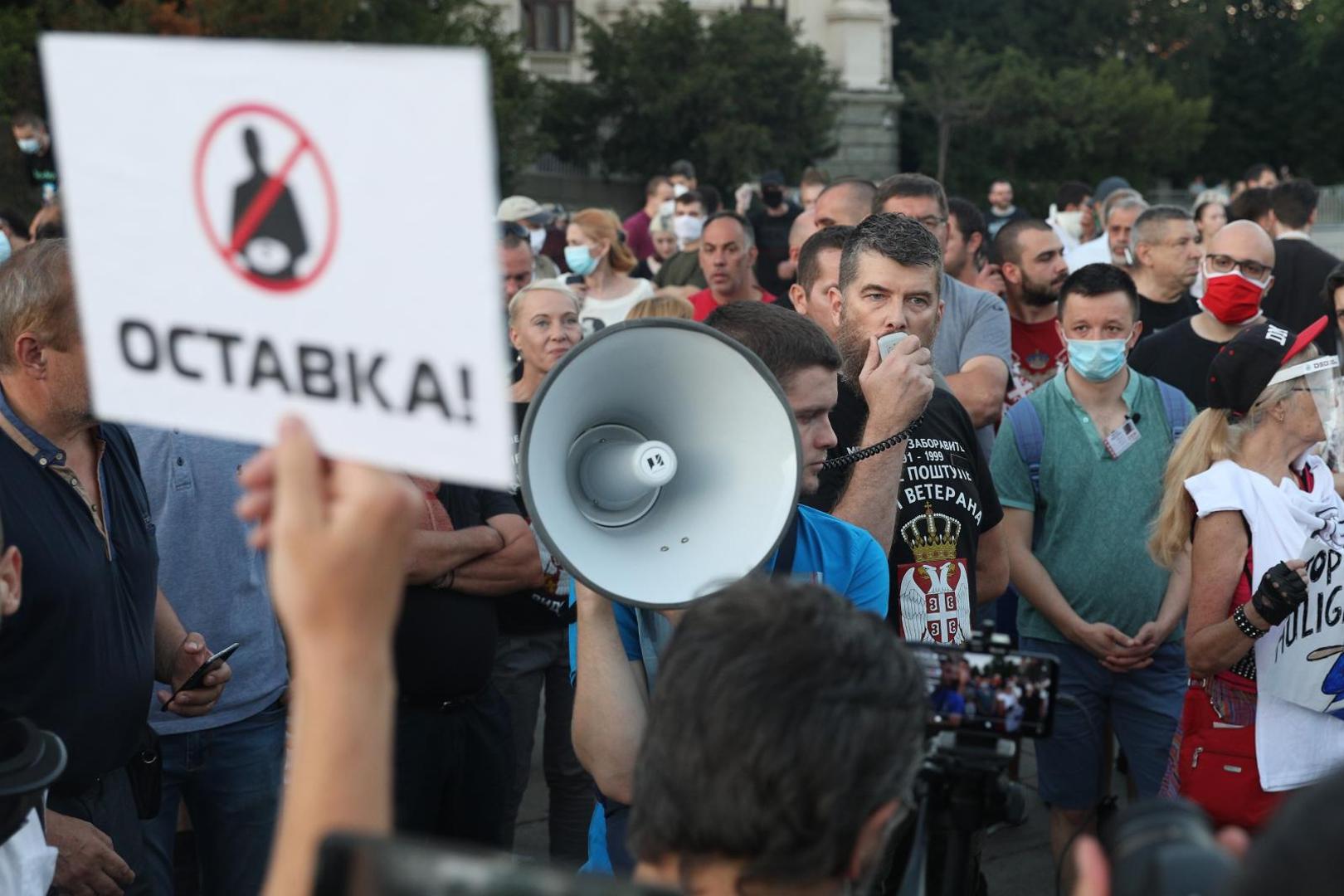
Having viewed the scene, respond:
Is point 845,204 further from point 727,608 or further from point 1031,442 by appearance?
point 727,608

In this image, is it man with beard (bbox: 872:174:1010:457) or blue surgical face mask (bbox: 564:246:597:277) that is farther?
blue surgical face mask (bbox: 564:246:597:277)

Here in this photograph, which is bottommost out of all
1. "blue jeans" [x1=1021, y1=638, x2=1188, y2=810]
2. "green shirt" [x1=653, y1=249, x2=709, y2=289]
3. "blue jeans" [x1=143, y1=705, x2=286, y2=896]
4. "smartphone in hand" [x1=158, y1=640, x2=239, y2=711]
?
"blue jeans" [x1=1021, y1=638, x2=1188, y2=810]

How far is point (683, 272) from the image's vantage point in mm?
9391

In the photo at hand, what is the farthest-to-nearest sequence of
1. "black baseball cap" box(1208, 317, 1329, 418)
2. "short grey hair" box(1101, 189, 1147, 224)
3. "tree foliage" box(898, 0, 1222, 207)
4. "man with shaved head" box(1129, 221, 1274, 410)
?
"tree foliage" box(898, 0, 1222, 207) < "short grey hair" box(1101, 189, 1147, 224) < "man with shaved head" box(1129, 221, 1274, 410) < "black baseball cap" box(1208, 317, 1329, 418)

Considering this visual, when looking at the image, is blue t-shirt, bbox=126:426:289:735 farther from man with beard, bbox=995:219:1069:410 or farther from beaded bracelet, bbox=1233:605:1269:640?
man with beard, bbox=995:219:1069:410

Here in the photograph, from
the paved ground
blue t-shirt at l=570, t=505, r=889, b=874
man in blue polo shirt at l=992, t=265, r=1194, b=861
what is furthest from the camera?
the paved ground

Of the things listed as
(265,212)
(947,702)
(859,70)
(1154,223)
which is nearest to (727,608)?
(947,702)

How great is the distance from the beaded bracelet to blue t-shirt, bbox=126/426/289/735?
2307 mm

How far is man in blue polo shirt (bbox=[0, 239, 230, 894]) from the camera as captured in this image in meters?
2.97

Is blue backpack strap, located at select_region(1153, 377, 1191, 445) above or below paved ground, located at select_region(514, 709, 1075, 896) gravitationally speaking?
above

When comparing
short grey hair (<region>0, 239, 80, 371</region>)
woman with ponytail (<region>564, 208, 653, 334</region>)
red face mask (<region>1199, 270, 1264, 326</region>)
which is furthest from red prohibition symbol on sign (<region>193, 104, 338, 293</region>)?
woman with ponytail (<region>564, 208, 653, 334</region>)

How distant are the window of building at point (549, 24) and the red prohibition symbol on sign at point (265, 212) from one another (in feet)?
119

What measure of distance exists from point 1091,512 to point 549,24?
Result: 3461 cm

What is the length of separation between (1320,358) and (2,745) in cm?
319
